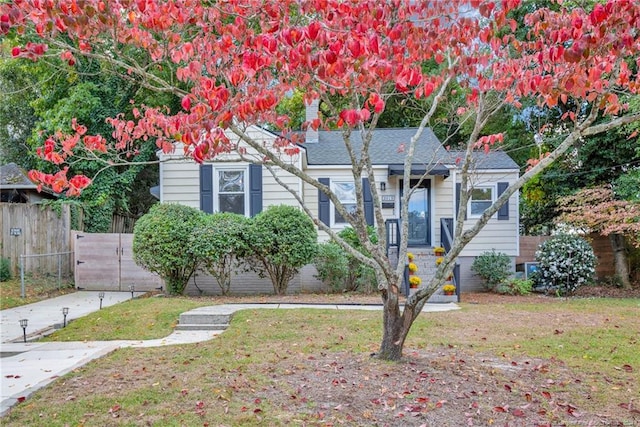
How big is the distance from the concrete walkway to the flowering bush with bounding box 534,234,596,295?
3915mm

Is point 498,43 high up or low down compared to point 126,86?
down

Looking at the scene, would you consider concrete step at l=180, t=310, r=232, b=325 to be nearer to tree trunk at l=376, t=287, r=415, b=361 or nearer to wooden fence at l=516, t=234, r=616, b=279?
tree trunk at l=376, t=287, r=415, b=361

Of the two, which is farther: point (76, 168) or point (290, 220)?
point (76, 168)

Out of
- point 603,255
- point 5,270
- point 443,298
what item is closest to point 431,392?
point 443,298

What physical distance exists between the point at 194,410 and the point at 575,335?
5315mm

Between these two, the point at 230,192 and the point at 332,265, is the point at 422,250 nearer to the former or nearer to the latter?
the point at 332,265

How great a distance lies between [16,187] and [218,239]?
7051mm

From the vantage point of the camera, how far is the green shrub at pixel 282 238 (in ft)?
34.4

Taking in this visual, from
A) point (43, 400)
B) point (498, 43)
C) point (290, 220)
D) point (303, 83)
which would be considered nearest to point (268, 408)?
point (43, 400)

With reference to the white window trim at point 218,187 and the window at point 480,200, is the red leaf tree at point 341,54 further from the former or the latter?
the window at point 480,200

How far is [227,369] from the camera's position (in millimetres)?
4805

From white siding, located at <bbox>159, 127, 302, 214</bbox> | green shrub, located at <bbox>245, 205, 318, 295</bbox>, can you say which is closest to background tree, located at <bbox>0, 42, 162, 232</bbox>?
white siding, located at <bbox>159, 127, 302, 214</bbox>

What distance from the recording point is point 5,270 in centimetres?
1086

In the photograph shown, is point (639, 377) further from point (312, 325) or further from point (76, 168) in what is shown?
point (76, 168)
